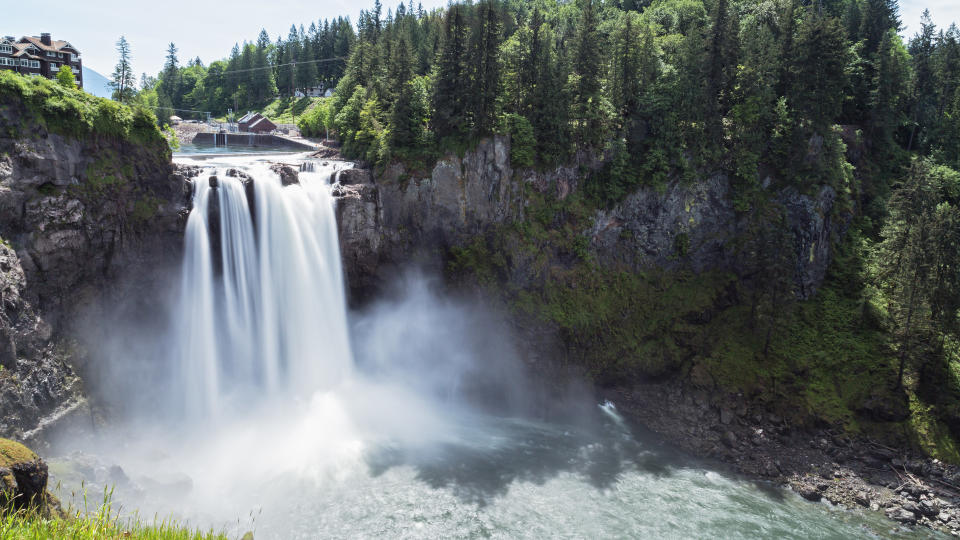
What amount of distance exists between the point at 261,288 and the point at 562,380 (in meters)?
17.5

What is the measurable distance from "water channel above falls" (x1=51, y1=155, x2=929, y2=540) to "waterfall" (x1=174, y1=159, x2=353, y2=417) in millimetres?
69

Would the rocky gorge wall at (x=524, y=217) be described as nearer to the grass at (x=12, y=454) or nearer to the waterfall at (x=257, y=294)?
the waterfall at (x=257, y=294)

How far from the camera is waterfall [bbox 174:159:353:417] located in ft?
82.9

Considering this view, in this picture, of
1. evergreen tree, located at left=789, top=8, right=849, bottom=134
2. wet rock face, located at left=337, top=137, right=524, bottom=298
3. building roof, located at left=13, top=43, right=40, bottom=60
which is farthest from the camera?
building roof, located at left=13, top=43, right=40, bottom=60

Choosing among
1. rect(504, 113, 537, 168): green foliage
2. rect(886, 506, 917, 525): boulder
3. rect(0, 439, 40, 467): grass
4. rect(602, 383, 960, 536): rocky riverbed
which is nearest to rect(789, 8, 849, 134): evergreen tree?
rect(504, 113, 537, 168): green foliage

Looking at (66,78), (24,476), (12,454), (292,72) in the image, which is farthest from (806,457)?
(292,72)

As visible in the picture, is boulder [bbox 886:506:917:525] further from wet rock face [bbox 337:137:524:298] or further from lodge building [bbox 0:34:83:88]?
lodge building [bbox 0:34:83:88]

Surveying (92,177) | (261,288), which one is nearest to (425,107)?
(261,288)

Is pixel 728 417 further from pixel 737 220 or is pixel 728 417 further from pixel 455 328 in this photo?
pixel 455 328

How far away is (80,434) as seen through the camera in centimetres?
2117

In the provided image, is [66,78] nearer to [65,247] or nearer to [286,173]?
[65,247]

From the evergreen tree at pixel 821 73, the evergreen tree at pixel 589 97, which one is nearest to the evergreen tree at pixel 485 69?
the evergreen tree at pixel 589 97

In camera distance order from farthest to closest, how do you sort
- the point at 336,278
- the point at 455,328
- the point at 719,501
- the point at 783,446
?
the point at 455,328 → the point at 336,278 → the point at 783,446 → the point at 719,501

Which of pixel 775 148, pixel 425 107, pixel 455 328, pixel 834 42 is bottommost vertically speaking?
pixel 455 328
